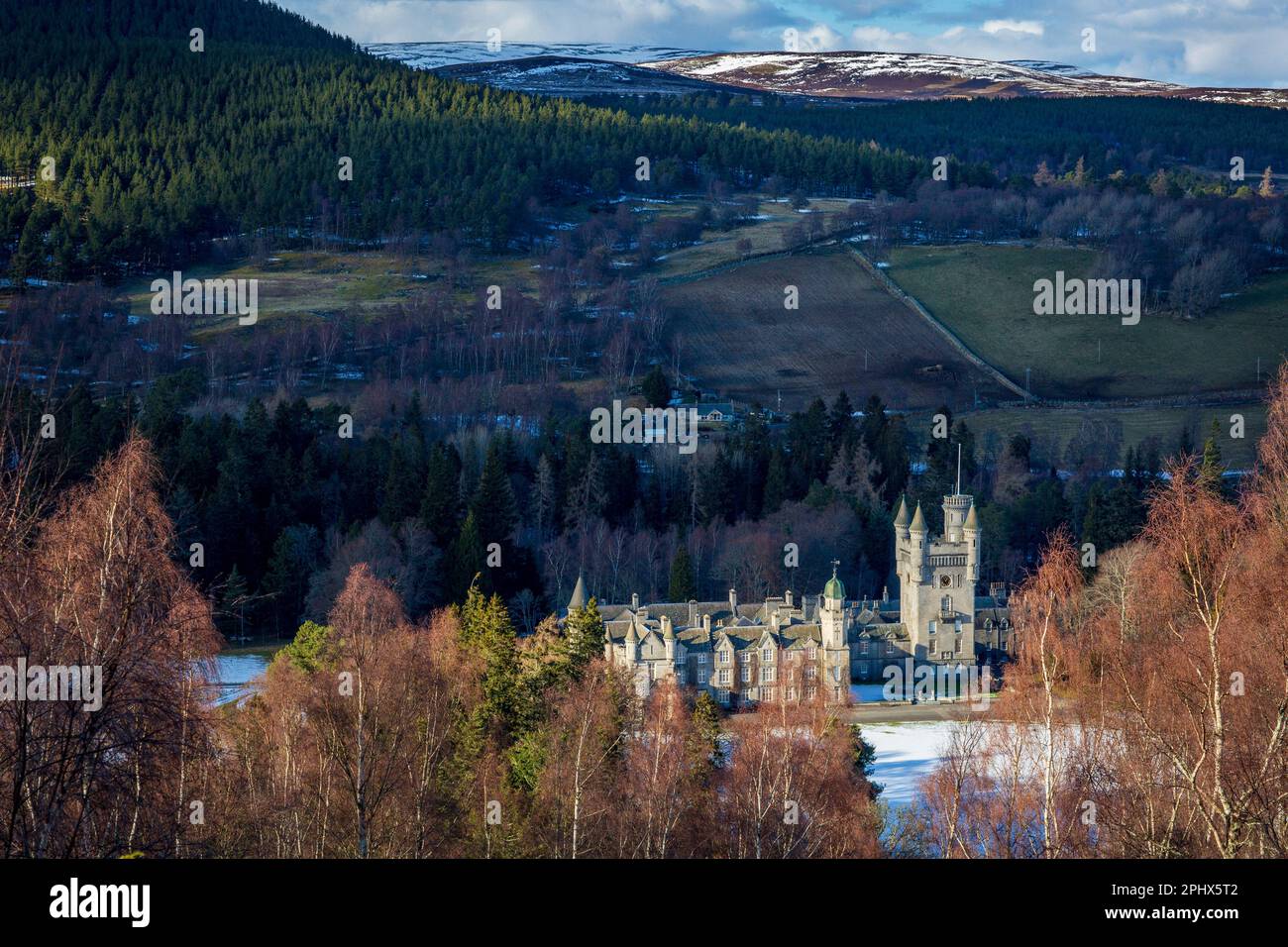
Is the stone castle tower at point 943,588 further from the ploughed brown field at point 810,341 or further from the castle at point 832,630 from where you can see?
the ploughed brown field at point 810,341

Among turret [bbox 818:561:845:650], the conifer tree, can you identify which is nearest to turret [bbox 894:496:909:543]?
turret [bbox 818:561:845:650]

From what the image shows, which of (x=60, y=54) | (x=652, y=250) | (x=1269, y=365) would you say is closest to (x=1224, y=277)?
(x=1269, y=365)

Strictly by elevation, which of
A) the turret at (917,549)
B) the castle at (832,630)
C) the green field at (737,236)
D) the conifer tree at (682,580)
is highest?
the green field at (737,236)

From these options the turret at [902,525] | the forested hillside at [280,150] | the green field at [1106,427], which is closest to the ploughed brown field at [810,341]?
the green field at [1106,427]

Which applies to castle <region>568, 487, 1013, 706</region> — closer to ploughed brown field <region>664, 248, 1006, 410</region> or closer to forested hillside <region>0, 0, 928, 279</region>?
ploughed brown field <region>664, 248, 1006, 410</region>
